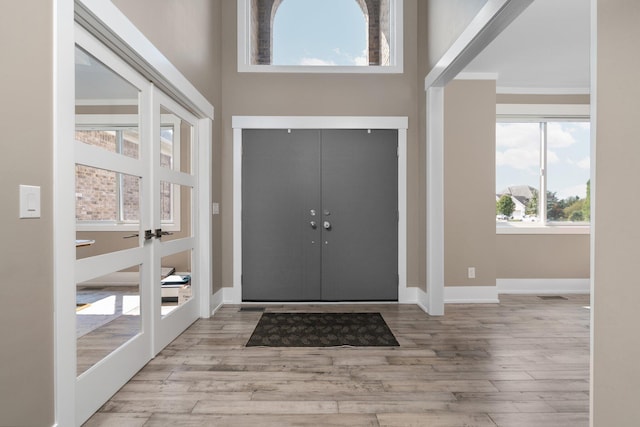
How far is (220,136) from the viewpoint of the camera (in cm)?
414

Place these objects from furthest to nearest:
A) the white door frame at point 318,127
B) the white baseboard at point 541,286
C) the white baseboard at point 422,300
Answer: the white baseboard at point 541,286 → the white door frame at point 318,127 → the white baseboard at point 422,300

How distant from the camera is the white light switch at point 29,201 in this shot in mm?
1364

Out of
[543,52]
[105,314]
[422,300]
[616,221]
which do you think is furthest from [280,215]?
[543,52]

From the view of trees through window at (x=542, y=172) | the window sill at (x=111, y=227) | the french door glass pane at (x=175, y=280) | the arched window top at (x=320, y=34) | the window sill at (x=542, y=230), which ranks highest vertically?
the arched window top at (x=320, y=34)

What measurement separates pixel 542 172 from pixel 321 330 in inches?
149

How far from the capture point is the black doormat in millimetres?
2943

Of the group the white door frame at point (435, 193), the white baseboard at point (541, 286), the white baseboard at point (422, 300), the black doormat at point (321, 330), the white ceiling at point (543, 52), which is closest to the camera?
the black doormat at point (321, 330)

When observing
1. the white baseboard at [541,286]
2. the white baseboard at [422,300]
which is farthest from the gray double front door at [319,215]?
the white baseboard at [541,286]

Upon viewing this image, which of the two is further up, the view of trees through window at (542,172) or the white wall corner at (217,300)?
the view of trees through window at (542,172)

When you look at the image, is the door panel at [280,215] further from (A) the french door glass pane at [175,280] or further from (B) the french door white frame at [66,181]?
(B) the french door white frame at [66,181]

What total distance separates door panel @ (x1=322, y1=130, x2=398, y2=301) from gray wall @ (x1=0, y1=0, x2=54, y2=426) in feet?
9.66

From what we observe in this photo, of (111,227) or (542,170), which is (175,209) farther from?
(542,170)

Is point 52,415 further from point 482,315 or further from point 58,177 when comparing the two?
point 482,315

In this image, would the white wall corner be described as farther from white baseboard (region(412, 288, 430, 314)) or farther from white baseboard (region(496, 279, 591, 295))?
white baseboard (region(496, 279, 591, 295))
